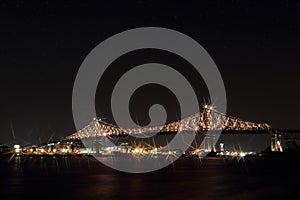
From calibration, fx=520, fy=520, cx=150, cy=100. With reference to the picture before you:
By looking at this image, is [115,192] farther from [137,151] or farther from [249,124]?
[137,151]

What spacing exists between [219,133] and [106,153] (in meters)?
45.6

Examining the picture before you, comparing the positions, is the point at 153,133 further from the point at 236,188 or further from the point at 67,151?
the point at 236,188

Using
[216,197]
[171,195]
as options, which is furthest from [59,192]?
[216,197]

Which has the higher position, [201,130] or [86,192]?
[201,130]

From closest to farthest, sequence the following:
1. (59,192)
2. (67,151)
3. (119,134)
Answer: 1. (59,192)
2. (119,134)
3. (67,151)

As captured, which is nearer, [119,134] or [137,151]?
[119,134]

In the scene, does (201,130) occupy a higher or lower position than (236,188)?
higher

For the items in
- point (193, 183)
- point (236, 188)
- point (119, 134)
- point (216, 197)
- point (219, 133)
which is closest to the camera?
point (216, 197)

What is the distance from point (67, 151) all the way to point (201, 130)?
4436cm

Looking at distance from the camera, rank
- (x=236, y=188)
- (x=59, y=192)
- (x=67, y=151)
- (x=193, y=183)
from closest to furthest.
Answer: (x=59, y=192) < (x=236, y=188) < (x=193, y=183) < (x=67, y=151)

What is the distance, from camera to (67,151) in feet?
436

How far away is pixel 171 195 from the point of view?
98.1 feet

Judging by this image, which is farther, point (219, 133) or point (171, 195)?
point (219, 133)

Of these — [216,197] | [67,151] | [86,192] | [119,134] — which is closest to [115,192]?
[86,192]
